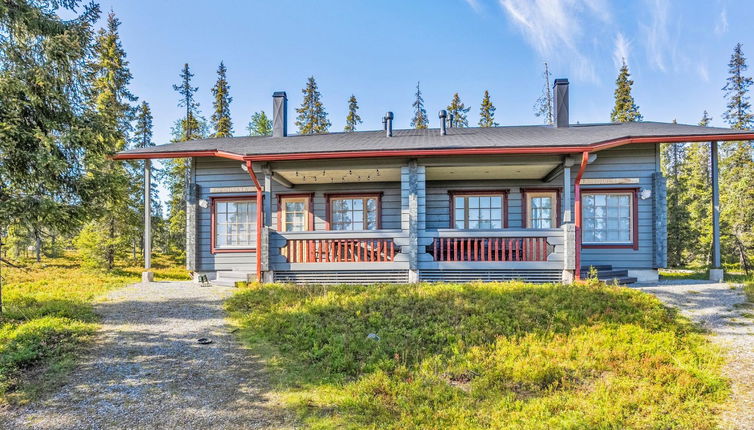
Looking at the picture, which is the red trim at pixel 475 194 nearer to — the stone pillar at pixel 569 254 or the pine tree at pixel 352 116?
the stone pillar at pixel 569 254

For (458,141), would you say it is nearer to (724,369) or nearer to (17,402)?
(724,369)

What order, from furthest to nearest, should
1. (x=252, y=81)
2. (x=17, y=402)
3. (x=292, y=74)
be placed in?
(x=292, y=74) → (x=252, y=81) → (x=17, y=402)

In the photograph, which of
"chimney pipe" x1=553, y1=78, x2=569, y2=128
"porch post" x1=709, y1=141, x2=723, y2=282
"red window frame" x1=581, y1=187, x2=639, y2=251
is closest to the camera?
"porch post" x1=709, y1=141, x2=723, y2=282

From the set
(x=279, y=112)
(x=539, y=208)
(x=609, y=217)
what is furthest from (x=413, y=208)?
(x=279, y=112)

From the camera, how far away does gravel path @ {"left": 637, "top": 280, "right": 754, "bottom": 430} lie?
3.15 meters

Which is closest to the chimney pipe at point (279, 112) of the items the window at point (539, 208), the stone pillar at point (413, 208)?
the stone pillar at point (413, 208)

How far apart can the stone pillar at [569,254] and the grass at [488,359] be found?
1059 mm

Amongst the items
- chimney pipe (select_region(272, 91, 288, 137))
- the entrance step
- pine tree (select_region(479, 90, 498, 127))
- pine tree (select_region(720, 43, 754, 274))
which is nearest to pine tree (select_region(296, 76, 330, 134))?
pine tree (select_region(479, 90, 498, 127))

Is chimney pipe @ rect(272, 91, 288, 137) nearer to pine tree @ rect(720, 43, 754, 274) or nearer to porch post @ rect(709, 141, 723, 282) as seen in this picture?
porch post @ rect(709, 141, 723, 282)

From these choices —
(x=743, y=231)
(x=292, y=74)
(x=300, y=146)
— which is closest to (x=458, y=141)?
(x=300, y=146)

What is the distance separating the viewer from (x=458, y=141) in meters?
8.44

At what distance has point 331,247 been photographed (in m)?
7.96

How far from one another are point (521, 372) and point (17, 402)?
4.76m

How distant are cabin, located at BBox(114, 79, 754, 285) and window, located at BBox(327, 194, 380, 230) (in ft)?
0.09
